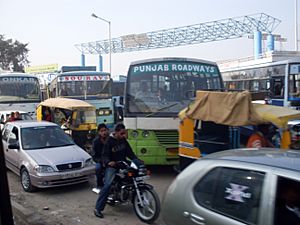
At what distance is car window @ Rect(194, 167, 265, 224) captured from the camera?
3.10m

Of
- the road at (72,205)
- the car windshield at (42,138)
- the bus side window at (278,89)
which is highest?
the bus side window at (278,89)

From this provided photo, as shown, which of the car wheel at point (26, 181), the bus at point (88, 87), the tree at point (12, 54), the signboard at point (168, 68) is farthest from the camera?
the tree at point (12, 54)

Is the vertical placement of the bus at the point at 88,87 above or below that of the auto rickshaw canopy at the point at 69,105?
above

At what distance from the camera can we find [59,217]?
6684 mm

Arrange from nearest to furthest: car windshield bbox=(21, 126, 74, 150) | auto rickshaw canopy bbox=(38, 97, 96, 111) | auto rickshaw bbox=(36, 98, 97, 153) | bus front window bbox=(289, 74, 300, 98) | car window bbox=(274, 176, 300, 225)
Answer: car window bbox=(274, 176, 300, 225)
car windshield bbox=(21, 126, 74, 150)
auto rickshaw canopy bbox=(38, 97, 96, 111)
auto rickshaw bbox=(36, 98, 97, 153)
bus front window bbox=(289, 74, 300, 98)

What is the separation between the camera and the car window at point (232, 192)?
3.10 metres

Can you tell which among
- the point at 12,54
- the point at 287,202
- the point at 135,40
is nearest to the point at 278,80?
the point at 287,202

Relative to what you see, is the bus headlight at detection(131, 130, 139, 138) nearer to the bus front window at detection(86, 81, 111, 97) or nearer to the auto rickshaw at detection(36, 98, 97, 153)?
the auto rickshaw at detection(36, 98, 97, 153)

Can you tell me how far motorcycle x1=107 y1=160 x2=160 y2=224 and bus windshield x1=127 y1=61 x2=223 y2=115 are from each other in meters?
2.82

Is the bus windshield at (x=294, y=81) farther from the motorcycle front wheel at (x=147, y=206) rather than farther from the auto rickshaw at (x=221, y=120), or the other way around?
the motorcycle front wheel at (x=147, y=206)

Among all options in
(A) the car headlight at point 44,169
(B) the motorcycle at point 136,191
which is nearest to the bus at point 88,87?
(A) the car headlight at point 44,169

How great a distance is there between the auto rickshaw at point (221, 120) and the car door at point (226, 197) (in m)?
2.68

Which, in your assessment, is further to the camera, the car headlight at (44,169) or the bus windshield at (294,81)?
the bus windshield at (294,81)

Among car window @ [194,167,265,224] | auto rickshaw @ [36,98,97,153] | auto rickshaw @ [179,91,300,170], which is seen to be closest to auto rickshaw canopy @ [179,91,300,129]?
auto rickshaw @ [179,91,300,170]
